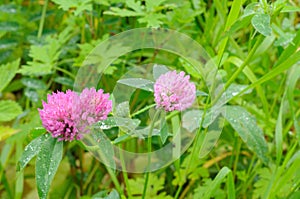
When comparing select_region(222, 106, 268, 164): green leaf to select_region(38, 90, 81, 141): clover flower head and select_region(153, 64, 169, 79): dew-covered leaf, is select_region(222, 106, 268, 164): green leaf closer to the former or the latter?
select_region(153, 64, 169, 79): dew-covered leaf

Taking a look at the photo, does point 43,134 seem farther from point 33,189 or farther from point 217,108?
point 33,189

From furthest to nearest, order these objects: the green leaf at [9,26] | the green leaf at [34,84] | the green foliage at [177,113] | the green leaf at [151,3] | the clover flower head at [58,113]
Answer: the green leaf at [9,26], the green leaf at [34,84], the green leaf at [151,3], the green foliage at [177,113], the clover flower head at [58,113]

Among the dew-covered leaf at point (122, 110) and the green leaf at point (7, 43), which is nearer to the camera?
the dew-covered leaf at point (122, 110)

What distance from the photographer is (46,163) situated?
0.73m

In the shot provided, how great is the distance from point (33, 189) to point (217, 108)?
0.62m

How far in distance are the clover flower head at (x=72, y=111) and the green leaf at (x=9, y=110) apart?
1.58 feet

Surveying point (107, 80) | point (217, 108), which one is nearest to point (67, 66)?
point (107, 80)

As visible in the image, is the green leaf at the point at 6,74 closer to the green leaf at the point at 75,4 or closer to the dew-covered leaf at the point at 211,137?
the green leaf at the point at 75,4

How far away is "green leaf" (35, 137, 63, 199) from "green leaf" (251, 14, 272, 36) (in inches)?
11.9

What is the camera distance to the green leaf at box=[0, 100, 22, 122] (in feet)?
3.83

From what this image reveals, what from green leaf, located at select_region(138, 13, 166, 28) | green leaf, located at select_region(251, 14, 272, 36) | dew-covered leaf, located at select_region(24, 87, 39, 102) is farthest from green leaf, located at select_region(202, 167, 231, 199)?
dew-covered leaf, located at select_region(24, 87, 39, 102)

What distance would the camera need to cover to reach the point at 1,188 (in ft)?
4.55

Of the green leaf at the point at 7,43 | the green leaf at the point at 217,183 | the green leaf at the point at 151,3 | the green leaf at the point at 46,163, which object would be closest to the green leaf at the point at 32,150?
the green leaf at the point at 46,163

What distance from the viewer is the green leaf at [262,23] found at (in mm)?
760
